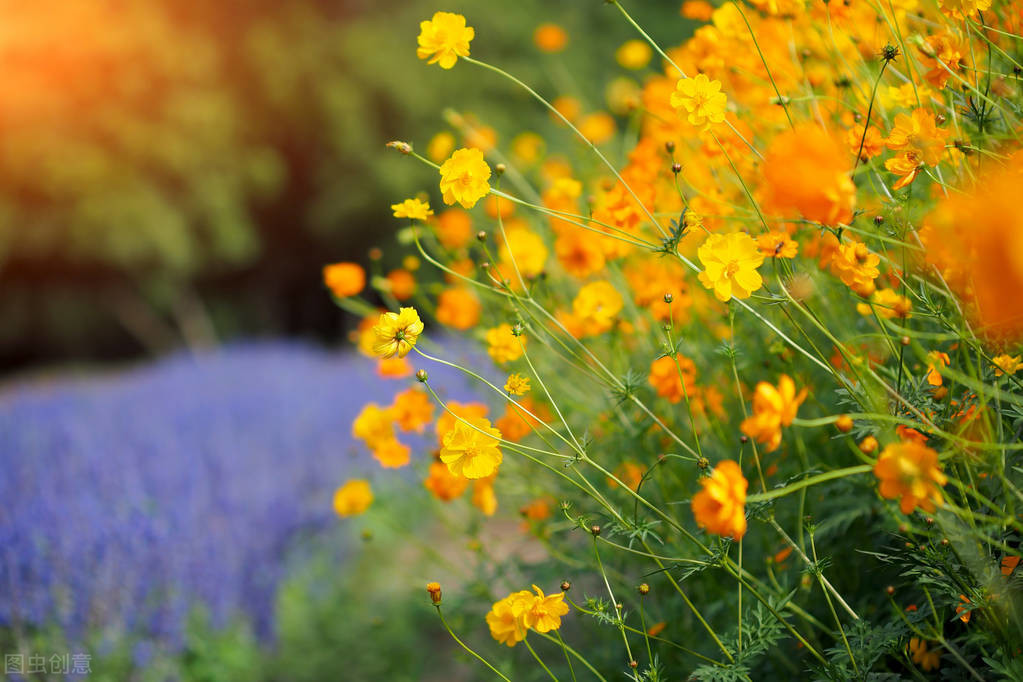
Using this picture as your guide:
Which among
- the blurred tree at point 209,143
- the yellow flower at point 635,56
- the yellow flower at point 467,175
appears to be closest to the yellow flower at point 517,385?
the yellow flower at point 467,175

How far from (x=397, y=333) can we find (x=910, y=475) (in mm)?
643

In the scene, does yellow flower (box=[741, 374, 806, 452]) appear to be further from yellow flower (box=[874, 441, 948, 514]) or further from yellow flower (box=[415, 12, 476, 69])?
yellow flower (box=[415, 12, 476, 69])

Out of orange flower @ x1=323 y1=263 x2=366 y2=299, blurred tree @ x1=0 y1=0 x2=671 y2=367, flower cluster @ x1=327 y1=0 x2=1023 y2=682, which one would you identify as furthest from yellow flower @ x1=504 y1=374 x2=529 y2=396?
blurred tree @ x1=0 y1=0 x2=671 y2=367

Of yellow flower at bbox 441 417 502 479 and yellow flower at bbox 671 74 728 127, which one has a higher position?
yellow flower at bbox 671 74 728 127

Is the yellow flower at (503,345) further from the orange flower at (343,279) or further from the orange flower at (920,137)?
the orange flower at (920,137)

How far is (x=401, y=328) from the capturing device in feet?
3.32

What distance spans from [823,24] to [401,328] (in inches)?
48.6

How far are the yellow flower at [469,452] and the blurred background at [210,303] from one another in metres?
1.07

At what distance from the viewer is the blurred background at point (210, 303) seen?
101 inches

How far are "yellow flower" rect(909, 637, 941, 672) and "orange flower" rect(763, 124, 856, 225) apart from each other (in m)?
0.71

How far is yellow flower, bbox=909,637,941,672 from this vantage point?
109 cm

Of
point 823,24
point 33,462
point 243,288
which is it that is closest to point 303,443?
point 33,462

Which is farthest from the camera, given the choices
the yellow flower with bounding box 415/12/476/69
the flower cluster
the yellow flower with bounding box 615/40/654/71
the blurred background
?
the blurred background

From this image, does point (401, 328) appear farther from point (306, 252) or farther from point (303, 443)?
point (306, 252)
